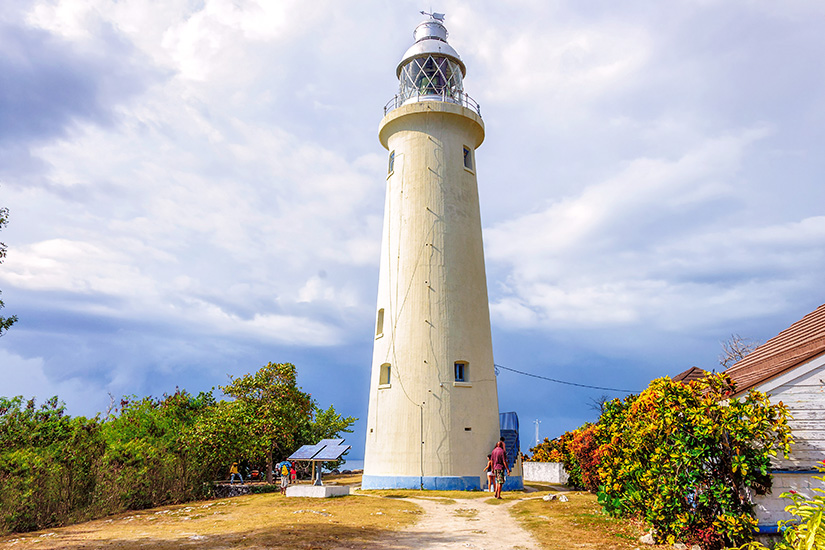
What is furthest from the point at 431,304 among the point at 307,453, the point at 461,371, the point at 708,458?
the point at 708,458

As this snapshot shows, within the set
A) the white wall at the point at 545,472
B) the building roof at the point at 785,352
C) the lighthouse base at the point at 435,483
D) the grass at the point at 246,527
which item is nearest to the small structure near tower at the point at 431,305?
the lighthouse base at the point at 435,483

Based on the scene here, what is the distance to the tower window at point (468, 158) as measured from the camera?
24422 mm

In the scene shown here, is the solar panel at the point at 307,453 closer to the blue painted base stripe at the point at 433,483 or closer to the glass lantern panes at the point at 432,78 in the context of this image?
the blue painted base stripe at the point at 433,483

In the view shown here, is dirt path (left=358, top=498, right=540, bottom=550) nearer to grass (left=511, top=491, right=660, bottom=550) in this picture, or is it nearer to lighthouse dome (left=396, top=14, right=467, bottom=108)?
grass (left=511, top=491, right=660, bottom=550)

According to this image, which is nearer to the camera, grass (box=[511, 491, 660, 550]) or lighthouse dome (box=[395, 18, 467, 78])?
grass (box=[511, 491, 660, 550])

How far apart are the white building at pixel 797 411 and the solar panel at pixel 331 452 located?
11.9 meters

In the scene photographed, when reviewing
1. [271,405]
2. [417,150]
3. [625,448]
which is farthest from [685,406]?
[271,405]

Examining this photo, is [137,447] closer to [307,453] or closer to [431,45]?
[307,453]

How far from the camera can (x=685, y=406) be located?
30.3ft

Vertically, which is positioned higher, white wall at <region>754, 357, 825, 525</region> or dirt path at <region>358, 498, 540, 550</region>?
white wall at <region>754, 357, 825, 525</region>

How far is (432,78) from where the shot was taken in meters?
25.1

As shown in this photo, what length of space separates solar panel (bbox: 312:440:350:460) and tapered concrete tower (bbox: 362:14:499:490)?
3.28m

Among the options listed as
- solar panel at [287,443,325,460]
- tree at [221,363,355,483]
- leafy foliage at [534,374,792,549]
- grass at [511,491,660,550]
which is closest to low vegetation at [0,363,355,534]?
tree at [221,363,355,483]

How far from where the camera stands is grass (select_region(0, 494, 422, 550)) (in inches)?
395
